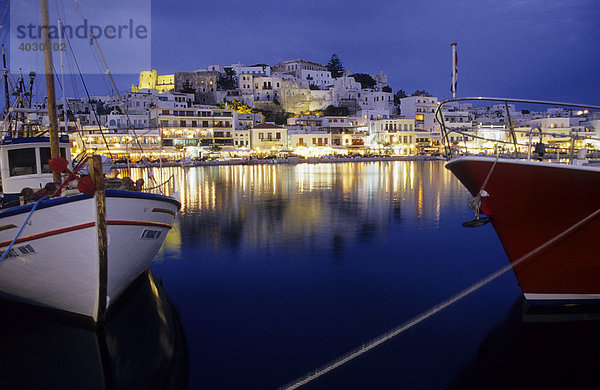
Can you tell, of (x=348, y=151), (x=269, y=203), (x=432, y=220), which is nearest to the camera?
(x=432, y=220)

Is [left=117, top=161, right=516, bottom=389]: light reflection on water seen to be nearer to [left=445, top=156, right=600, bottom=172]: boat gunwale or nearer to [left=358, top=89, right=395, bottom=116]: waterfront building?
[left=445, top=156, right=600, bottom=172]: boat gunwale

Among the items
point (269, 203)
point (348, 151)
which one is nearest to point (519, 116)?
point (348, 151)

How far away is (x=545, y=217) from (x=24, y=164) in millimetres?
11173

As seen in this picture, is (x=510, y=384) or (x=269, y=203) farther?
(x=269, y=203)

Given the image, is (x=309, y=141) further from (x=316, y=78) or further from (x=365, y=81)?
(x=365, y=81)

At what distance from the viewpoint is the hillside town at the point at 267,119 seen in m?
60.1

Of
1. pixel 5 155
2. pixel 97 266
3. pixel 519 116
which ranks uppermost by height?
pixel 519 116

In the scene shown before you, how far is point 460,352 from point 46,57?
29.5 feet

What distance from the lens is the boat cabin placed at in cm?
977

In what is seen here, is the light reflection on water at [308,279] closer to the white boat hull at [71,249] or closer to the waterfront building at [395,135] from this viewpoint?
the white boat hull at [71,249]

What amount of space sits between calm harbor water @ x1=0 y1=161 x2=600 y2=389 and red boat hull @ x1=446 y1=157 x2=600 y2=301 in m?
0.82

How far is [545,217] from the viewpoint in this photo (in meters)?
7.04

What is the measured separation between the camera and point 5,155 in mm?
9812

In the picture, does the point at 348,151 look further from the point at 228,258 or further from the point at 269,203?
the point at 228,258
